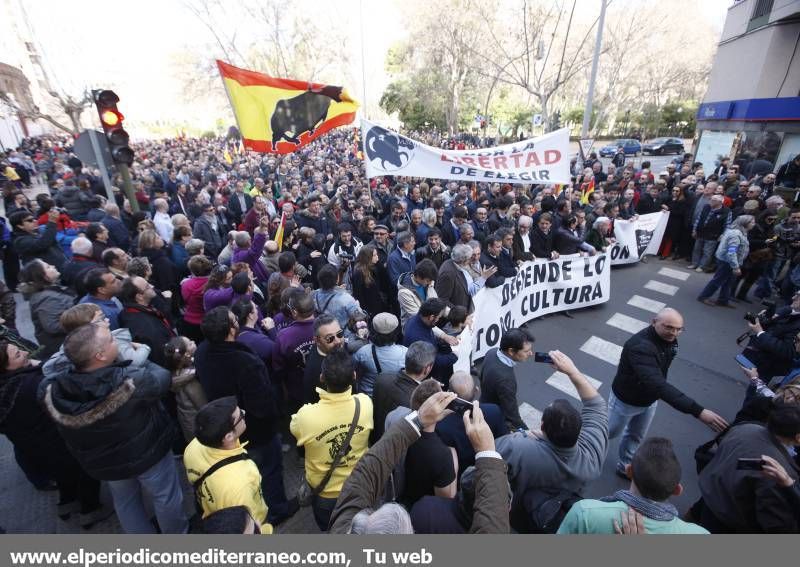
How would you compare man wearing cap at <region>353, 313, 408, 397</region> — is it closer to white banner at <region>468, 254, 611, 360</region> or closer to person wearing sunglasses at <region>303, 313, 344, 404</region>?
person wearing sunglasses at <region>303, 313, 344, 404</region>

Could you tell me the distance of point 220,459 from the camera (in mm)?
2154

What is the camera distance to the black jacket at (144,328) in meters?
3.53

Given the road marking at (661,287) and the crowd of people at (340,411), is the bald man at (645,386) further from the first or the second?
the road marking at (661,287)

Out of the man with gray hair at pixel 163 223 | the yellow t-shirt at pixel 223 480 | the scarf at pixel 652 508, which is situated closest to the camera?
the scarf at pixel 652 508

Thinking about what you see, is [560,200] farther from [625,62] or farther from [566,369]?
[625,62]

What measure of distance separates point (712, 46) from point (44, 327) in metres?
45.4

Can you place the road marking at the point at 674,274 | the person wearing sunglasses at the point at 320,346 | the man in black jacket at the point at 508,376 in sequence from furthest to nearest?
the road marking at the point at 674,274 → the man in black jacket at the point at 508,376 → the person wearing sunglasses at the point at 320,346

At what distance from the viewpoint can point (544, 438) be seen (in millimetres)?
2463

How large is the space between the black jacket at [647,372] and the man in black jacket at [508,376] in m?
1.06

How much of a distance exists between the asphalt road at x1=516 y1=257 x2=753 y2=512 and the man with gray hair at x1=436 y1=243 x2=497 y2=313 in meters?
1.38

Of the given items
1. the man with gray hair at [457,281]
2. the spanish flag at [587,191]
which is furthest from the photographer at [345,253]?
the spanish flag at [587,191]

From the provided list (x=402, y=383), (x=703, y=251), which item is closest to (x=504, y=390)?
(x=402, y=383)

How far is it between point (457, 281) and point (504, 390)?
2023mm

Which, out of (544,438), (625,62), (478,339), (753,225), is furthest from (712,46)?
(544,438)
